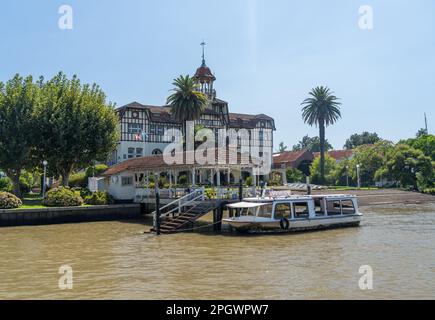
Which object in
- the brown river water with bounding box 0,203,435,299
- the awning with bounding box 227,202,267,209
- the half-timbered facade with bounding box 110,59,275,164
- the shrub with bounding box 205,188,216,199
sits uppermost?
the half-timbered facade with bounding box 110,59,275,164

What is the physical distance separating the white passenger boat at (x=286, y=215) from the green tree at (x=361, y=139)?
350 ft

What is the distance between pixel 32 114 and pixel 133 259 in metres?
28.6

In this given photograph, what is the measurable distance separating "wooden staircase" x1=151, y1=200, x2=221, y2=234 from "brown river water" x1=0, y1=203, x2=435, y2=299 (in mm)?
1317

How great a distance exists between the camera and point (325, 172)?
8350cm

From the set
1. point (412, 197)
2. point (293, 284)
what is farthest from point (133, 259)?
point (412, 197)

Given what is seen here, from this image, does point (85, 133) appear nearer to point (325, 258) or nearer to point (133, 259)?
point (133, 259)

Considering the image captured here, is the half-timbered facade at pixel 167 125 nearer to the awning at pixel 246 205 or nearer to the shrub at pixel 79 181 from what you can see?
the shrub at pixel 79 181

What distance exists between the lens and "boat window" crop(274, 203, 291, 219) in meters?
28.4

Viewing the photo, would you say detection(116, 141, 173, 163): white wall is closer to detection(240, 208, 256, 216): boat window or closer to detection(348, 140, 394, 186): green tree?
detection(348, 140, 394, 186): green tree

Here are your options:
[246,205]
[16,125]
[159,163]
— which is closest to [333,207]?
[246,205]

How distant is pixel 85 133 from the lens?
1781 inches

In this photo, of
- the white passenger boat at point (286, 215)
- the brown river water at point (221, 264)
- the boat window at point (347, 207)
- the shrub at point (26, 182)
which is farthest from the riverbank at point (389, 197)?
the shrub at point (26, 182)

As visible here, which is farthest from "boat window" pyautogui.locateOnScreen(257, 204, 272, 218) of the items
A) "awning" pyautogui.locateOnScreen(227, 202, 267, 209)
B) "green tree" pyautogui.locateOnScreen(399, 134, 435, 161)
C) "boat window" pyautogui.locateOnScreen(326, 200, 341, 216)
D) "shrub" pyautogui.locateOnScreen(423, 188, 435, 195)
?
"green tree" pyautogui.locateOnScreen(399, 134, 435, 161)
